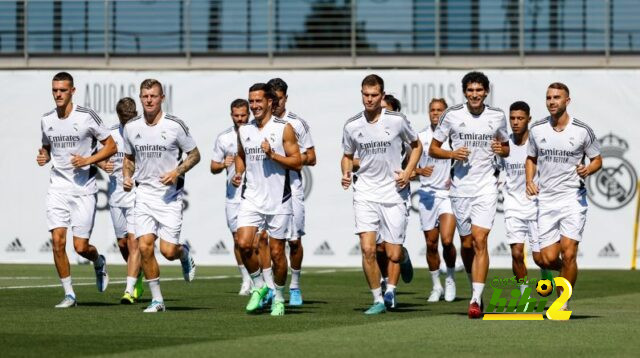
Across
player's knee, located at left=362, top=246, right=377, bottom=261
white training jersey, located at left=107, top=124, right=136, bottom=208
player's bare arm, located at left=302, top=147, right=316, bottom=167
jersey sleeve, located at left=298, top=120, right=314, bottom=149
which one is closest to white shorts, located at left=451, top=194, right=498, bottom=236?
player's knee, located at left=362, top=246, right=377, bottom=261

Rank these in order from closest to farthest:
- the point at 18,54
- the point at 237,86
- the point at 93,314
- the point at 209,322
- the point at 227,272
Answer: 1. the point at 209,322
2. the point at 93,314
3. the point at 227,272
4. the point at 237,86
5. the point at 18,54

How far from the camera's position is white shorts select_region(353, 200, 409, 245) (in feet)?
52.3

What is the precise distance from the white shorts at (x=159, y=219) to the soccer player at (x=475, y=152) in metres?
3.03

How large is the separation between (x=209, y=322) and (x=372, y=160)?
2.99 meters

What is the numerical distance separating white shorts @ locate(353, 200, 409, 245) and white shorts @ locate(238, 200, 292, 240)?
824mm

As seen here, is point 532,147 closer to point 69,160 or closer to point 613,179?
point 69,160

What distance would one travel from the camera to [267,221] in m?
15.7

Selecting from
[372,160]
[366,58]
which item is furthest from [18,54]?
[372,160]

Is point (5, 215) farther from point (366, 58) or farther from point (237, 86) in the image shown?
point (366, 58)

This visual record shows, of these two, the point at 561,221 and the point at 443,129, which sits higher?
the point at 443,129

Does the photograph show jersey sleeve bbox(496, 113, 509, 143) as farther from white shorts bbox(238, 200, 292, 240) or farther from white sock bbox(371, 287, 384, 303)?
white shorts bbox(238, 200, 292, 240)

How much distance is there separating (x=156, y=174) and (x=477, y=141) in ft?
12.1

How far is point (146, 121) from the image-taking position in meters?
16.0

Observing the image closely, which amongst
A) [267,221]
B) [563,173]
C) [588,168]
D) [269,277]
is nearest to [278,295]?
[269,277]
